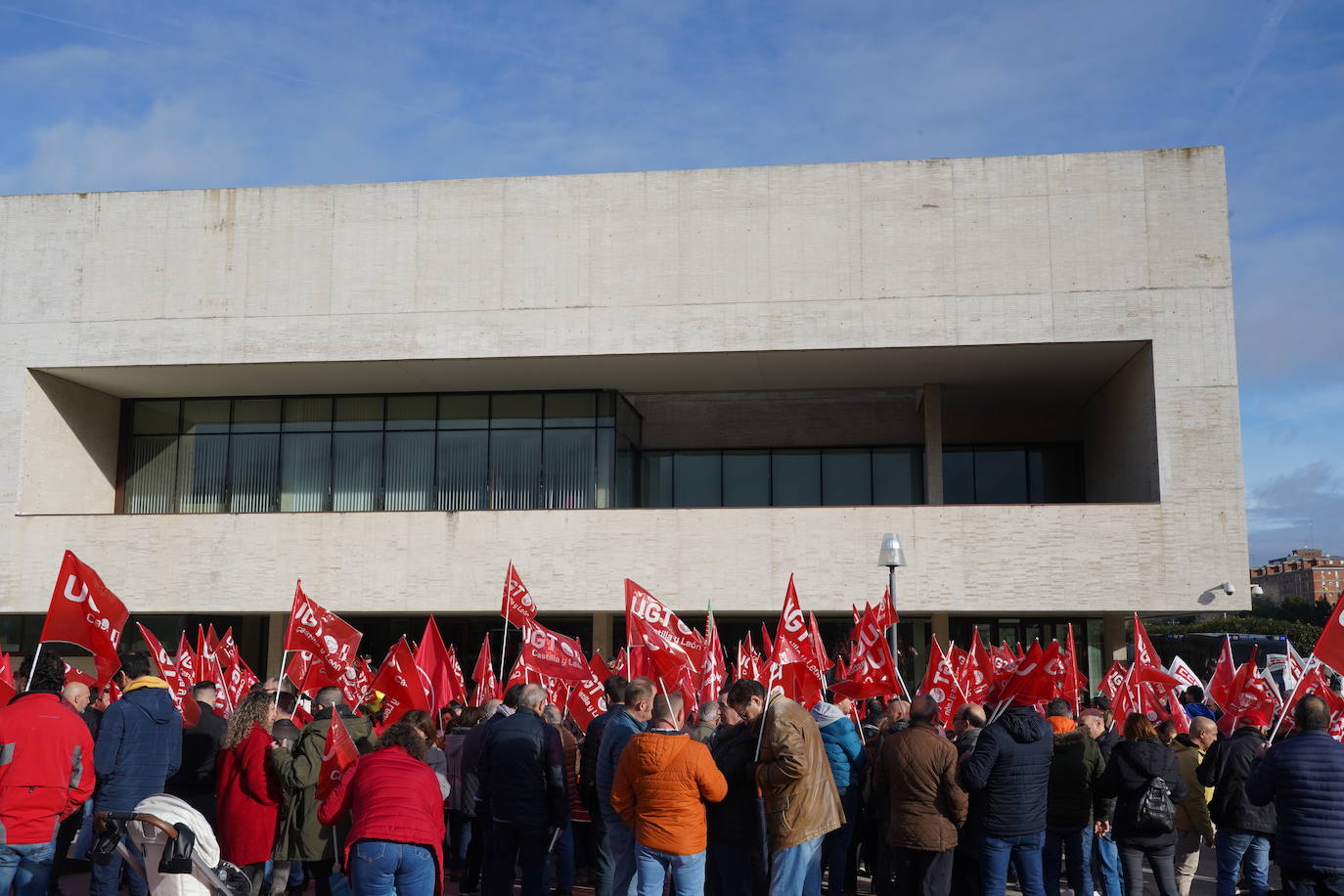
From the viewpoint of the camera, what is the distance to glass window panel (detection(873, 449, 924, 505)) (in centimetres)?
2912

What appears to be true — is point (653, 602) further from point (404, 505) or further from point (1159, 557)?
point (404, 505)

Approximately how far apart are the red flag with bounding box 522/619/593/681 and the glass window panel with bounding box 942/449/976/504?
→ 61.2 ft

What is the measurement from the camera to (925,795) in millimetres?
8125

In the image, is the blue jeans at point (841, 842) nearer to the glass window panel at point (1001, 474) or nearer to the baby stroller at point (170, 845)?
the baby stroller at point (170, 845)

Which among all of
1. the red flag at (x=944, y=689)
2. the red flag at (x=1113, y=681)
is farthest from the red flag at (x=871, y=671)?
the red flag at (x=1113, y=681)

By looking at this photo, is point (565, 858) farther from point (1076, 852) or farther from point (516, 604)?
point (516, 604)

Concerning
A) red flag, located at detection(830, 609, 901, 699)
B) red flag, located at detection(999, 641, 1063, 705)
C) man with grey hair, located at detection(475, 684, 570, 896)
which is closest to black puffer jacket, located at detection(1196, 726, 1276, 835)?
red flag, located at detection(999, 641, 1063, 705)

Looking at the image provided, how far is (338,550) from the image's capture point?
25.0 m

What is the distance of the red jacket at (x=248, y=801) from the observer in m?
7.91

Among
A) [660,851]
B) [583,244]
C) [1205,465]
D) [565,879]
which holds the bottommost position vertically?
[565,879]

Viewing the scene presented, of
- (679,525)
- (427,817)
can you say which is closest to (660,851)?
(427,817)

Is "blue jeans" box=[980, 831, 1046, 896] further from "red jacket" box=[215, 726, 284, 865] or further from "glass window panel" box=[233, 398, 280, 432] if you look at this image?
"glass window panel" box=[233, 398, 280, 432]

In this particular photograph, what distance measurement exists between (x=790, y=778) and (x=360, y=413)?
22.1m

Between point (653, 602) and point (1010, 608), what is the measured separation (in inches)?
522
